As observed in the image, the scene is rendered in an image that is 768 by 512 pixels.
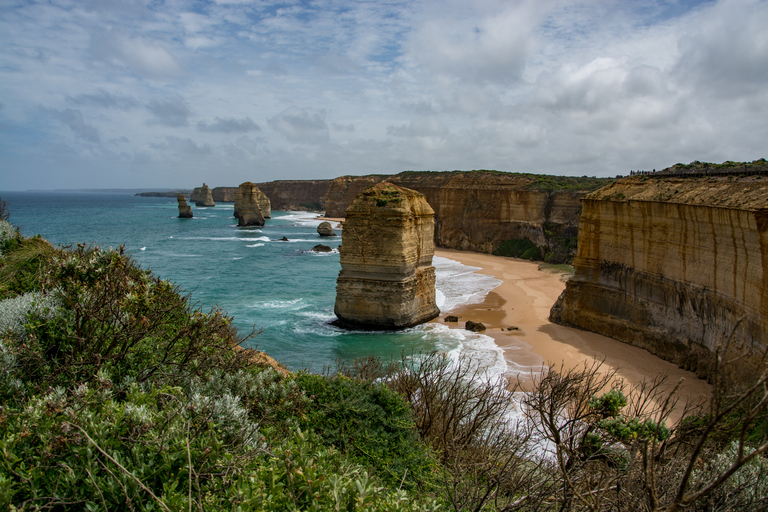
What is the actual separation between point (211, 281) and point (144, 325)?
2910 centimetres

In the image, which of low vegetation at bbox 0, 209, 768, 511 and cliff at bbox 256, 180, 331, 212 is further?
cliff at bbox 256, 180, 331, 212

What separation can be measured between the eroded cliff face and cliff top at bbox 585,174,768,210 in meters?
0.04

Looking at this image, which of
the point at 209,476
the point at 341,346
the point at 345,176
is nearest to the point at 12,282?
the point at 209,476

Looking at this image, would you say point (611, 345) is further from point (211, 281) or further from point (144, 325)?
point (211, 281)

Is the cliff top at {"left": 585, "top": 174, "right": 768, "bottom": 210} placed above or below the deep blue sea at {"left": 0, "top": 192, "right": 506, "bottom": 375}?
above

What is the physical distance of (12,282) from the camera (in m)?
8.98

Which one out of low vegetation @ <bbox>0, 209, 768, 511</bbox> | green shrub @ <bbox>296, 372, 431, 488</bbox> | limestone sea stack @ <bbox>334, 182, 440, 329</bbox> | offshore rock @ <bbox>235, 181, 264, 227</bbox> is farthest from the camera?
offshore rock @ <bbox>235, 181, 264, 227</bbox>

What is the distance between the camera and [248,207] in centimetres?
8406

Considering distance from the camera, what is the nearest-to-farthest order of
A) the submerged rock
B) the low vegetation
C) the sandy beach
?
the low vegetation, the sandy beach, the submerged rock

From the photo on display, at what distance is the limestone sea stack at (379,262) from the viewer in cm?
2159

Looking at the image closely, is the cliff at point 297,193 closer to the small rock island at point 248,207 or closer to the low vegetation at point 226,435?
the small rock island at point 248,207

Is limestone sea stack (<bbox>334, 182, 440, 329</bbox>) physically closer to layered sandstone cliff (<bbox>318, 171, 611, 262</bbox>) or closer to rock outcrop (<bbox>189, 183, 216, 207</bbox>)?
layered sandstone cliff (<bbox>318, 171, 611, 262</bbox>)

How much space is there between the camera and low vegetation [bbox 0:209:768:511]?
3.84 meters

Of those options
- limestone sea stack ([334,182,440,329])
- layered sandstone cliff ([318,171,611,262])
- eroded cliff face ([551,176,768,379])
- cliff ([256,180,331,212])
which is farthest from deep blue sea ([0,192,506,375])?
cliff ([256,180,331,212])
